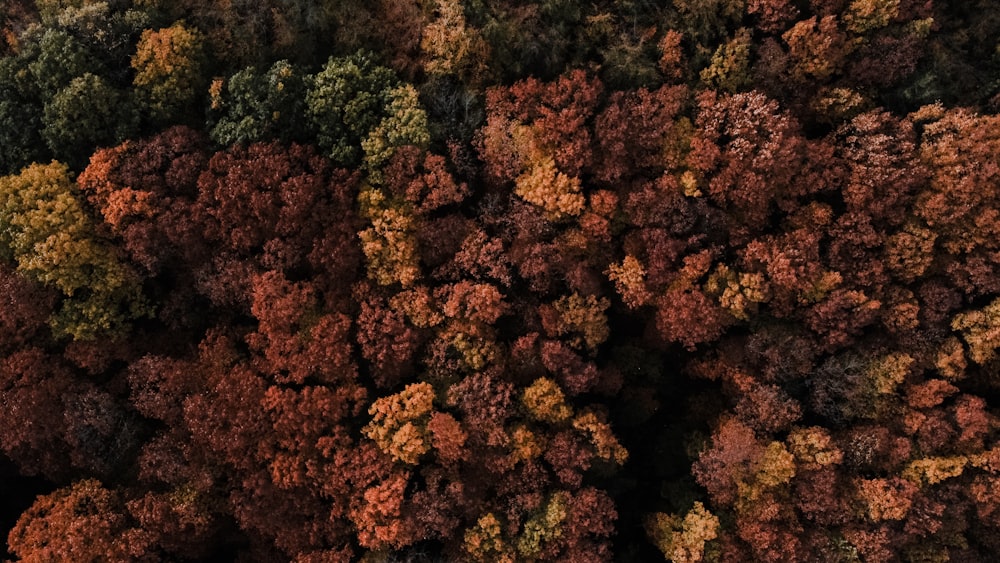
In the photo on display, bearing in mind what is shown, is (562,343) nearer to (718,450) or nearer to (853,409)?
(718,450)

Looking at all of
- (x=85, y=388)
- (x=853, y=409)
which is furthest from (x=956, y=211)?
(x=85, y=388)

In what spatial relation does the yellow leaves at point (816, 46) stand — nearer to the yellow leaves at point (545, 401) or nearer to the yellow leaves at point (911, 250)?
the yellow leaves at point (911, 250)

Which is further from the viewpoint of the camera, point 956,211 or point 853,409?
point 853,409

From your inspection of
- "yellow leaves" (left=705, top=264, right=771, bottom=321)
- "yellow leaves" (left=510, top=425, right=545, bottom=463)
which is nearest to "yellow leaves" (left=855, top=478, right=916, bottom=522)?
"yellow leaves" (left=705, top=264, right=771, bottom=321)

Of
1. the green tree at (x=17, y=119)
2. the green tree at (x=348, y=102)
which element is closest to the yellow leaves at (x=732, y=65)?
the green tree at (x=348, y=102)

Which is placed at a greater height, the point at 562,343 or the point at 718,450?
the point at 562,343

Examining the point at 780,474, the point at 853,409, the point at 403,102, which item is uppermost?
the point at 403,102
